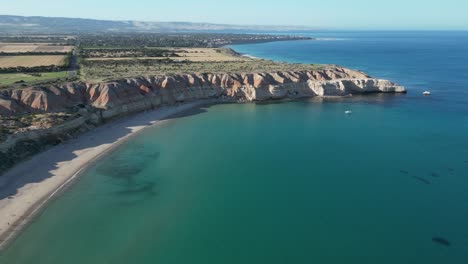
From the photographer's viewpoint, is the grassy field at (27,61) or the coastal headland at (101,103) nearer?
the coastal headland at (101,103)

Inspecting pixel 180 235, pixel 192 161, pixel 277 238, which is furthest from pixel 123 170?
pixel 277 238

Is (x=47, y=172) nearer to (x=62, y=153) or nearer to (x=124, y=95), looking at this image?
(x=62, y=153)

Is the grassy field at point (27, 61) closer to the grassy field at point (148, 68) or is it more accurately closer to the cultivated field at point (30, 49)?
the grassy field at point (148, 68)

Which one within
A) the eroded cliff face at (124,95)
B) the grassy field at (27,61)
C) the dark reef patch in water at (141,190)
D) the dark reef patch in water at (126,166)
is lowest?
the dark reef patch in water at (141,190)

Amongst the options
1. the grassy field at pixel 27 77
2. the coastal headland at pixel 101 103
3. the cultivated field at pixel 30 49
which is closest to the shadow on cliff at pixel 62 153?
the coastal headland at pixel 101 103

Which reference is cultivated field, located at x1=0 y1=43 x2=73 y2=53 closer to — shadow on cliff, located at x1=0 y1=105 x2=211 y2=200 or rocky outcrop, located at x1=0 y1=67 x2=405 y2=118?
rocky outcrop, located at x1=0 y1=67 x2=405 y2=118

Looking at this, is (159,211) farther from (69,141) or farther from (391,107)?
(391,107)

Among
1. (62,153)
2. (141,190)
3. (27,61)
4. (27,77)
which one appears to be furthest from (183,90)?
(27,61)
